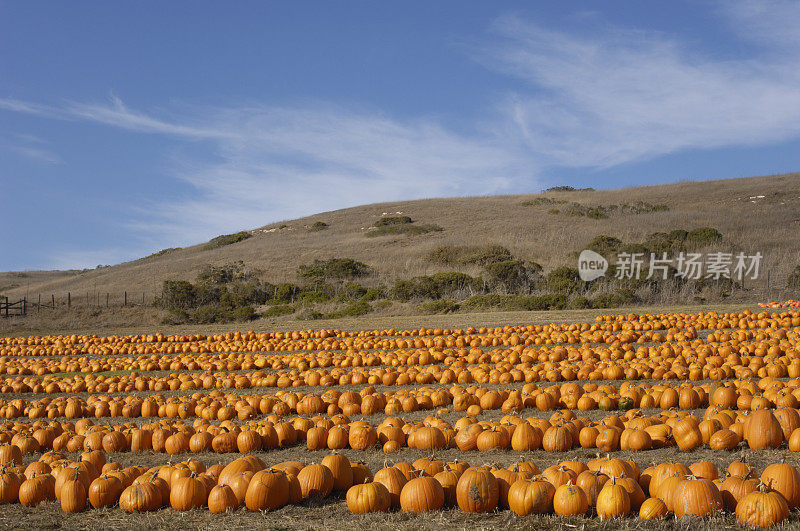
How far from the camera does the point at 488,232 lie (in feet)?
193

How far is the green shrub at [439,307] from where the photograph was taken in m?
30.5

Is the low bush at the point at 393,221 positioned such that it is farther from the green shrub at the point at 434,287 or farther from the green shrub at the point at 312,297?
the green shrub at the point at 434,287

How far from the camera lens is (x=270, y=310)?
35.1 meters

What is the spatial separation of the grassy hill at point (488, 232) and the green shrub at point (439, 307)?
30.5 ft

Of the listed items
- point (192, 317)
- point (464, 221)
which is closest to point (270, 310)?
point (192, 317)

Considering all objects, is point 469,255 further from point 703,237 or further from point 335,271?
point 703,237

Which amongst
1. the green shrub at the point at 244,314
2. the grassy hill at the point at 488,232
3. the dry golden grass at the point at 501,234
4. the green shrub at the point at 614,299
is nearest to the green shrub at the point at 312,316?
the green shrub at the point at 244,314

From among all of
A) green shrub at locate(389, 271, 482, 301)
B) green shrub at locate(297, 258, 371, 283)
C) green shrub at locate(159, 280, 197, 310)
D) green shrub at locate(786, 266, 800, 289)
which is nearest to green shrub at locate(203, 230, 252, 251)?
green shrub at locate(297, 258, 371, 283)

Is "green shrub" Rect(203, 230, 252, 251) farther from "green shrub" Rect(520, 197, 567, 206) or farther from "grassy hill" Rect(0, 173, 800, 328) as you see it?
"green shrub" Rect(520, 197, 567, 206)

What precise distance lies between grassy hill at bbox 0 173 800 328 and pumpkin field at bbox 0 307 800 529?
2129 cm

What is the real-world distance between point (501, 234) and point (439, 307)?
1086 inches

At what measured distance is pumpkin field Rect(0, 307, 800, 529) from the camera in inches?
211

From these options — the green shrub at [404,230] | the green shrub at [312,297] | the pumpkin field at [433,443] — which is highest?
the green shrub at [404,230]

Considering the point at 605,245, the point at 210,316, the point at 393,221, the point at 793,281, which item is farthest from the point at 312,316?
the point at 393,221
